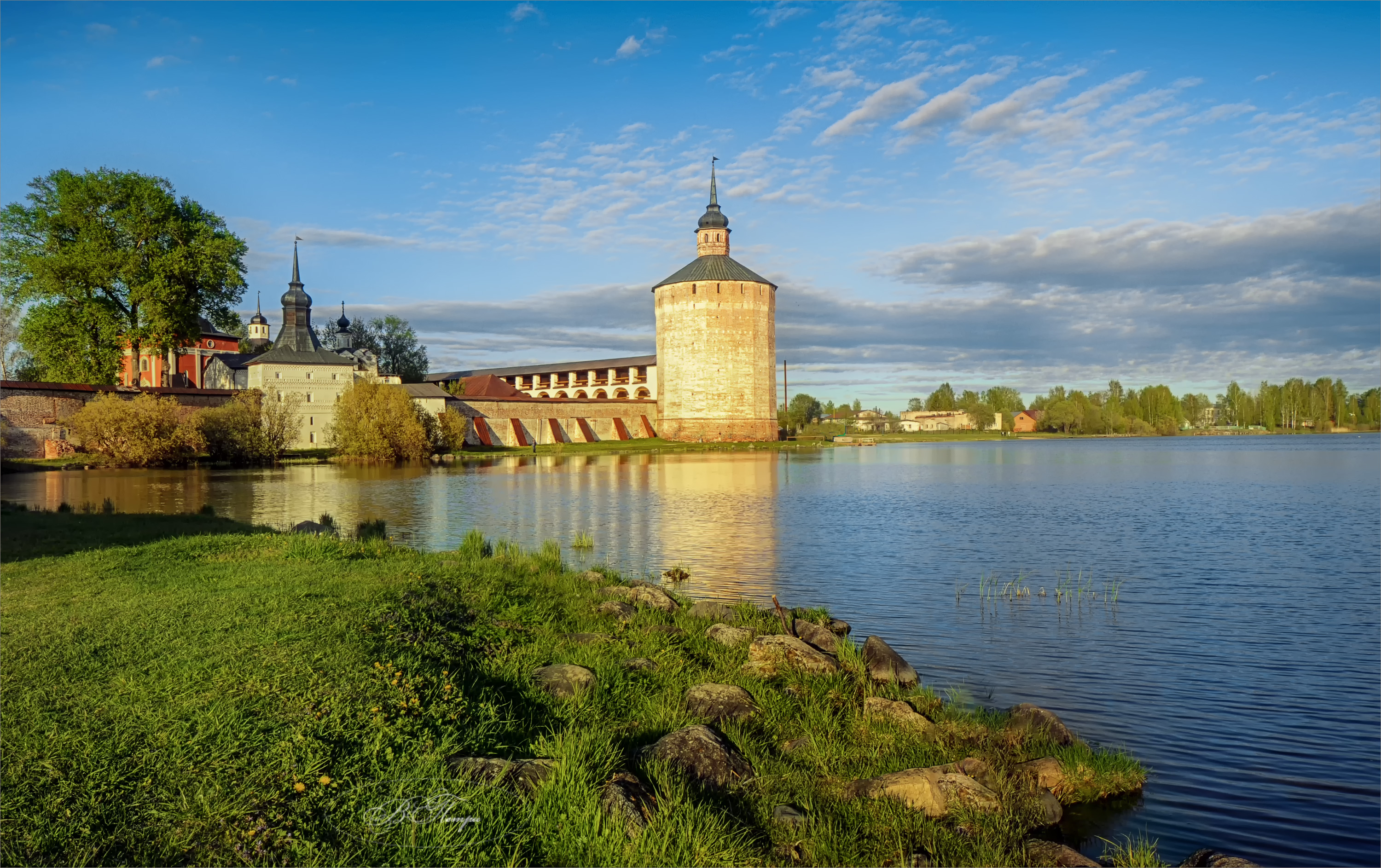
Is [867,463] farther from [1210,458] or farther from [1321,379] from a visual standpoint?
[1321,379]

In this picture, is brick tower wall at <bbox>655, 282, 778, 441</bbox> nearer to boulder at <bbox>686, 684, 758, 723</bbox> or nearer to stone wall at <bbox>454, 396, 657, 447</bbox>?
stone wall at <bbox>454, 396, 657, 447</bbox>

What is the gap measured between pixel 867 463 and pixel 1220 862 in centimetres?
4238

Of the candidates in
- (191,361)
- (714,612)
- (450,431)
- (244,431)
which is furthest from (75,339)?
(714,612)

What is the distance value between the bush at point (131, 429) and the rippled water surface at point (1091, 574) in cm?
203

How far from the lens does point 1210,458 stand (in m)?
49.0

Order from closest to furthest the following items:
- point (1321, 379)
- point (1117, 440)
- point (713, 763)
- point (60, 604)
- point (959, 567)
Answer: point (713, 763)
point (60, 604)
point (959, 567)
point (1117, 440)
point (1321, 379)

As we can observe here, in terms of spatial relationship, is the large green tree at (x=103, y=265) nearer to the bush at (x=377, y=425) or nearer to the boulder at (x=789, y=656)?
the bush at (x=377, y=425)

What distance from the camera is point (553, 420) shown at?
66.9 metres

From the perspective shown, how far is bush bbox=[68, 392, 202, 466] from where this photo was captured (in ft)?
122

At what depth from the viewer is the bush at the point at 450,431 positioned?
52031 mm

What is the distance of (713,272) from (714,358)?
21.2 ft

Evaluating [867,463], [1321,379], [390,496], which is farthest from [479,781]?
[1321,379]

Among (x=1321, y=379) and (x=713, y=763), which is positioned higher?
(x=1321, y=379)

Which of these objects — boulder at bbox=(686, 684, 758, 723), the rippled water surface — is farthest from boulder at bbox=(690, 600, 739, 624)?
boulder at bbox=(686, 684, 758, 723)
